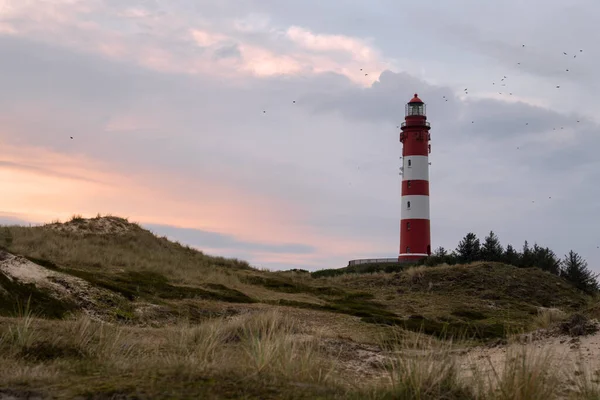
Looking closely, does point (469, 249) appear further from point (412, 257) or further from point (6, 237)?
point (6, 237)

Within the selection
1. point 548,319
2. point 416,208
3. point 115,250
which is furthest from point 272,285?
point 416,208

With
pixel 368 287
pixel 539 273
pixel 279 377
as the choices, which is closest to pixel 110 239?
pixel 368 287

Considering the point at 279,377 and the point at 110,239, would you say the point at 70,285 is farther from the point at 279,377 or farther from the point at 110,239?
the point at 110,239

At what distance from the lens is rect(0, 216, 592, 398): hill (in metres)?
8.45

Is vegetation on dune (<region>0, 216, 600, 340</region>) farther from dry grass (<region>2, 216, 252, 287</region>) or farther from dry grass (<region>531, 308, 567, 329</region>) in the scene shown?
dry grass (<region>531, 308, 567, 329</region>)

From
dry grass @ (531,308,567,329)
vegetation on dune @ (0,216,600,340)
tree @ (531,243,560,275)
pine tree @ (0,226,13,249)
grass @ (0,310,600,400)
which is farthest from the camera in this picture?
tree @ (531,243,560,275)

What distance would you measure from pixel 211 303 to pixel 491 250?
102ft

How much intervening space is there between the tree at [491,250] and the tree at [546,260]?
242cm

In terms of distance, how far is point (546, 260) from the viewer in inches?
1708

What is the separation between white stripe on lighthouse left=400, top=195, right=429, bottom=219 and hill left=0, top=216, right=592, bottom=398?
13820 mm

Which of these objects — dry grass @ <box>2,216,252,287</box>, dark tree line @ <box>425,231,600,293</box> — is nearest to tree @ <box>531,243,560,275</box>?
dark tree line @ <box>425,231,600,293</box>

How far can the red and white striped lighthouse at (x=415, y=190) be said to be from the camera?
165 feet

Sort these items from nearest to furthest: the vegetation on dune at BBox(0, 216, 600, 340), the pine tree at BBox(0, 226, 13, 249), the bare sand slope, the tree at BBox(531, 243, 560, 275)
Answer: the bare sand slope < the vegetation on dune at BBox(0, 216, 600, 340) < the pine tree at BBox(0, 226, 13, 249) < the tree at BBox(531, 243, 560, 275)

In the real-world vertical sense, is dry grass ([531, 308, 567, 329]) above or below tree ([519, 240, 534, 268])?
below
